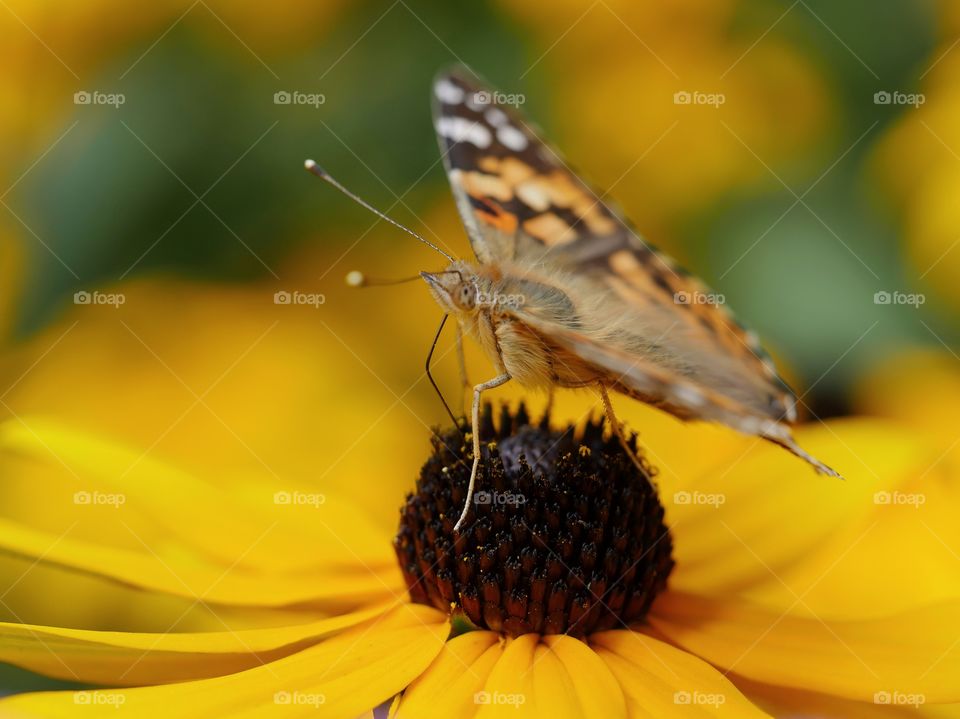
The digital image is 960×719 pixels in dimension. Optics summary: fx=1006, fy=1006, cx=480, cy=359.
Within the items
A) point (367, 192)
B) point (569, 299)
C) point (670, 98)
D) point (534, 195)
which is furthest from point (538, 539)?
point (670, 98)

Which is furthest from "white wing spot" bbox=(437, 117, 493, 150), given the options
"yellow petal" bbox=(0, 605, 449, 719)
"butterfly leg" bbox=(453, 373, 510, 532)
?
"yellow petal" bbox=(0, 605, 449, 719)

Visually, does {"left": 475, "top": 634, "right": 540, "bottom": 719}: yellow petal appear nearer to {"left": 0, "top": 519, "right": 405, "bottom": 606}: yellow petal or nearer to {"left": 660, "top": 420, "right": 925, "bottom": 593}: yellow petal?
{"left": 0, "top": 519, "right": 405, "bottom": 606}: yellow petal

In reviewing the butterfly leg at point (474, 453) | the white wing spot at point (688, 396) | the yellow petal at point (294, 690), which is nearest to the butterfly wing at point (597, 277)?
the white wing spot at point (688, 396)

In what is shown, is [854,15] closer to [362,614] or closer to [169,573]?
[362,614]

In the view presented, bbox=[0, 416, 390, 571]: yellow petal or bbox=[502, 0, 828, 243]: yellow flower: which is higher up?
bbox=[502, 0, 828, 243]: yellow flower

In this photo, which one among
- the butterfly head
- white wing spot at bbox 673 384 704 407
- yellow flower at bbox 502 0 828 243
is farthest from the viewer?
yellow flower at bbox 502 0 828 243

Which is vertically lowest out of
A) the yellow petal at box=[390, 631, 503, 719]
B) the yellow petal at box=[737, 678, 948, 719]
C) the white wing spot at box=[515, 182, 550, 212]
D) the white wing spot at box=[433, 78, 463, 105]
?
the yellow petal at box=[737, 678, 948, 719]

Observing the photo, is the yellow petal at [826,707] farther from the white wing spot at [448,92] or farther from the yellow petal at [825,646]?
the white wing spot at [448,92]
